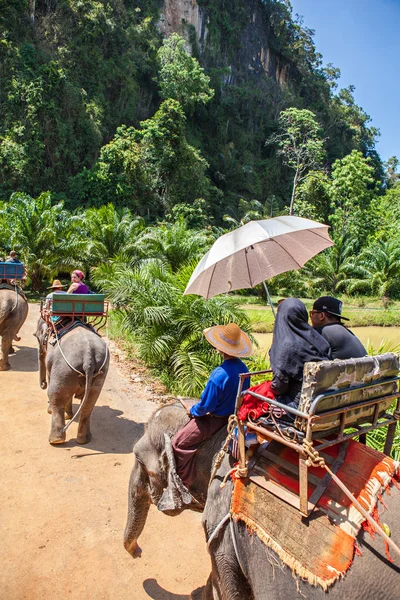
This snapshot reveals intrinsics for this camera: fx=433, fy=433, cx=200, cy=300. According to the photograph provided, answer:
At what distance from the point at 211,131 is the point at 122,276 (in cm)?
3698

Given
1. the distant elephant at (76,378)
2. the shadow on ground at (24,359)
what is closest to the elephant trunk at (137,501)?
the distant elephant at (76,378)

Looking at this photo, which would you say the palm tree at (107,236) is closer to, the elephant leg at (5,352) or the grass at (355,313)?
the grass at (355,313)

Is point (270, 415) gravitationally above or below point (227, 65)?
below

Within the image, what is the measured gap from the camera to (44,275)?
17.3 metres

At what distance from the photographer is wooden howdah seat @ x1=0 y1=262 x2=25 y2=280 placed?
29.0 ft

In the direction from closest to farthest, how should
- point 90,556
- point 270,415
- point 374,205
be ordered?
point 270,415 < point 90,556 < point 374,205

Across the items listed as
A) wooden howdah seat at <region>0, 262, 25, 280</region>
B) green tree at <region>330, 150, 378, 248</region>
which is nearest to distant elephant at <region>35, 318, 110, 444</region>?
wooden howdah seat at <region>0, 262, 25, 280</region>

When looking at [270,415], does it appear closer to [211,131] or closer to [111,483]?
[111,483]

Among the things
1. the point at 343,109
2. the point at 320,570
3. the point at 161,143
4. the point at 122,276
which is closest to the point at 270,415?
the point at 320,570

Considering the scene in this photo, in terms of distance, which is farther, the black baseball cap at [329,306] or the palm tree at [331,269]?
the palm tree at [331,269]

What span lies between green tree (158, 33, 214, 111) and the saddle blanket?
128 ft

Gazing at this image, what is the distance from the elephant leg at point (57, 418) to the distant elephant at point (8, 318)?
3.22m

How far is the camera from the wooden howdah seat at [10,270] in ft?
29.0

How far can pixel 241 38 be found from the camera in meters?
52.4
